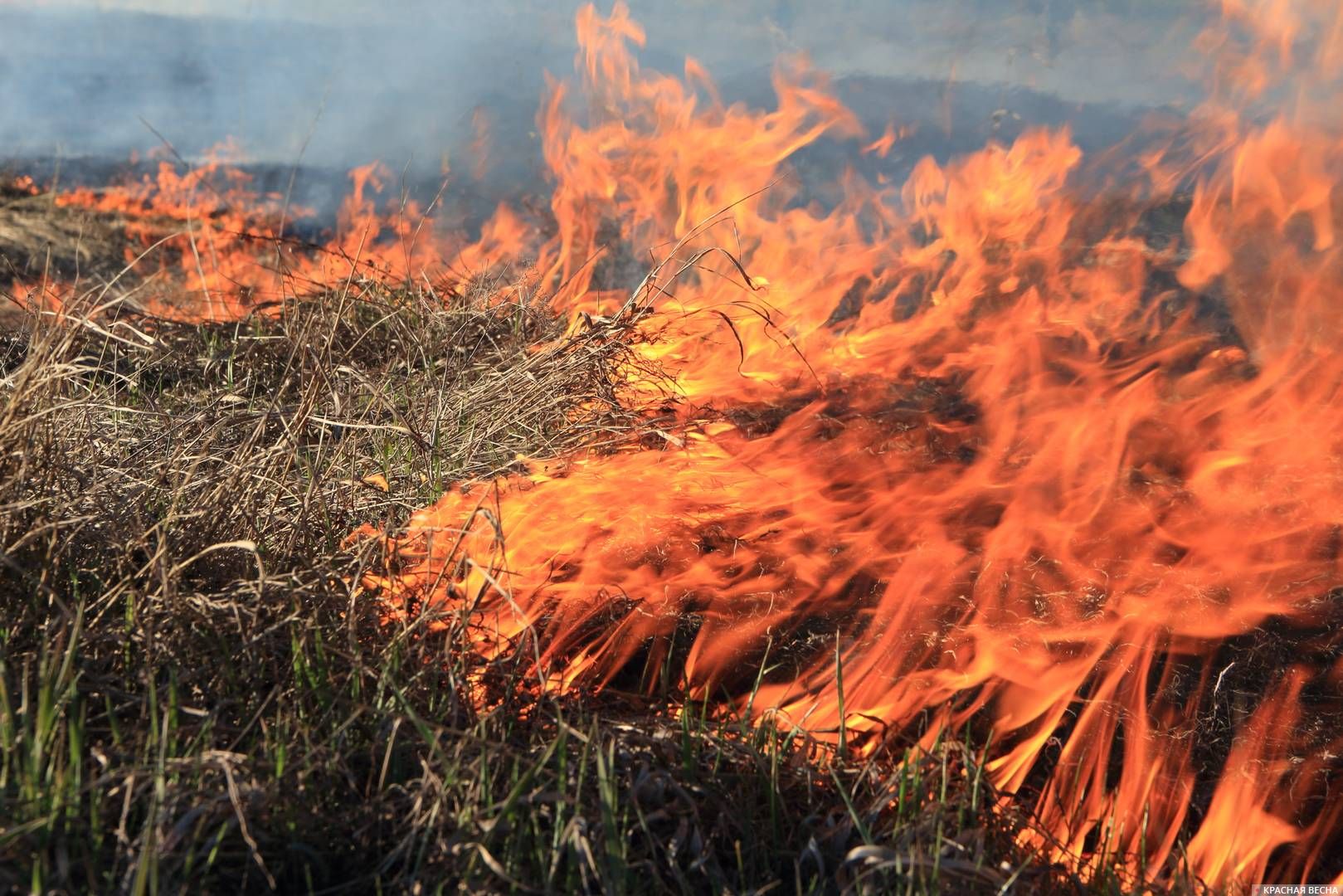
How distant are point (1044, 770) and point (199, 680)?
70.5 inches

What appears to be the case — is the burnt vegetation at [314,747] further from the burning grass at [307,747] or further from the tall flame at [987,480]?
the tall flame at [987,480]

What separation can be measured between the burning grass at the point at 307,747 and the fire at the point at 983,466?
0.19 m

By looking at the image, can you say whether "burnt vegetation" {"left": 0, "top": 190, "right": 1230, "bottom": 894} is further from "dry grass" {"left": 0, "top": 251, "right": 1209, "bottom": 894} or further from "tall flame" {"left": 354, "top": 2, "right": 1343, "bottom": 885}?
"tall flame" {"left": 354, "top": 2, "right": 1343, "bottom": 885}

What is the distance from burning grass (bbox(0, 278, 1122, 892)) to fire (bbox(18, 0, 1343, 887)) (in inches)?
7.6

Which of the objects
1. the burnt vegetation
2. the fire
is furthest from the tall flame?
the burnt vegetation

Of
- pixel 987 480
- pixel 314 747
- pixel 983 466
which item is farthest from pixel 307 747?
pixel 983 466

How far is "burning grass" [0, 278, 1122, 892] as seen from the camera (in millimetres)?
1658

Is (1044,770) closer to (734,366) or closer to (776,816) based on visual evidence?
(776,816)

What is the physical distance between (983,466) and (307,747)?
256 centimetres

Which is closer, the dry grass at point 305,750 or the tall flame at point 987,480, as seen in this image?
the dry grass at point 305,750

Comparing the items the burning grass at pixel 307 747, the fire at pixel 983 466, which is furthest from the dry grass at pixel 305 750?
the fire at pixel 983 466

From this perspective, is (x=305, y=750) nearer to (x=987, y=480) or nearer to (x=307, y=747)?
(x=307, y=747)

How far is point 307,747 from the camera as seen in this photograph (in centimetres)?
186

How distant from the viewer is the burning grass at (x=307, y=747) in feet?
5.44
